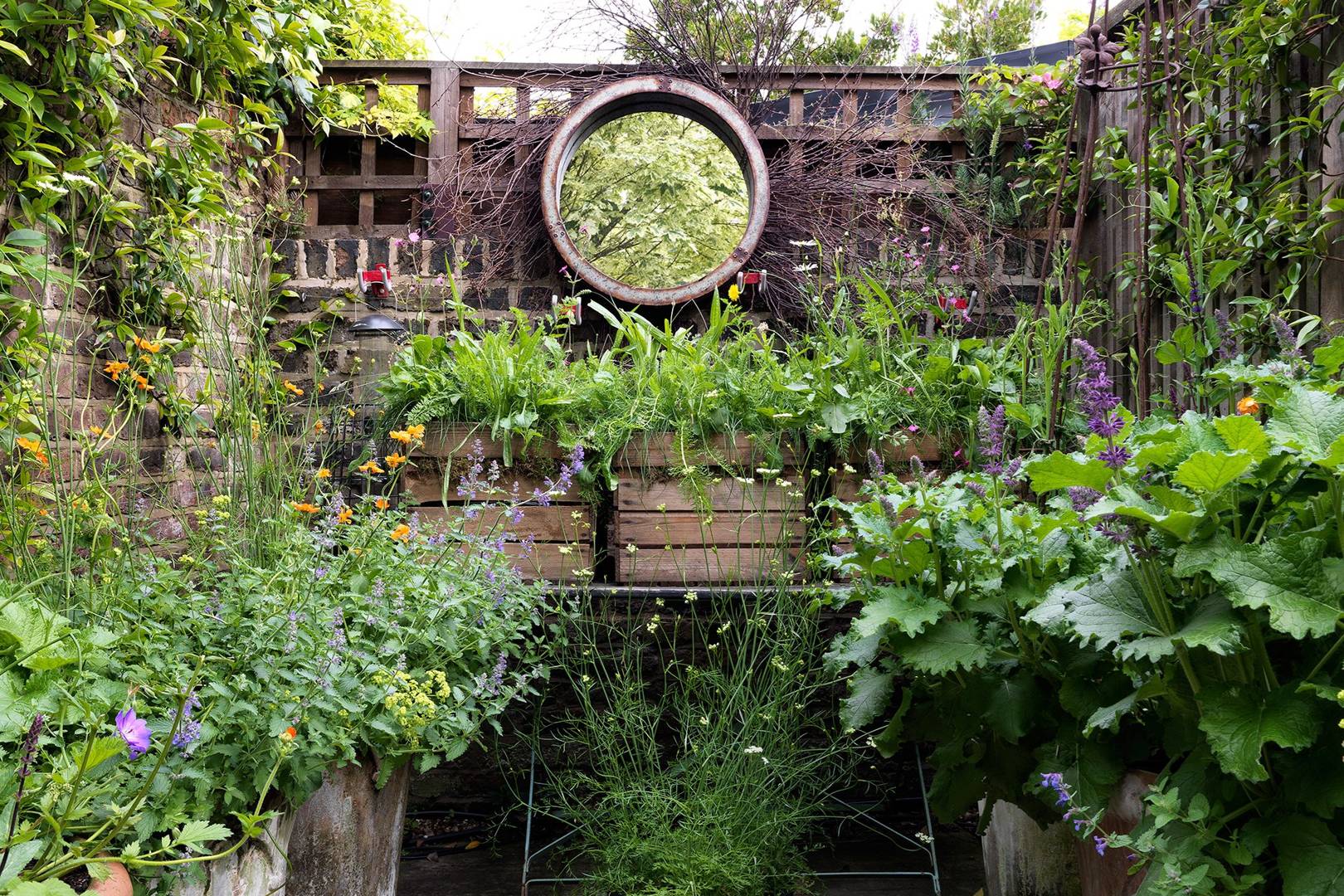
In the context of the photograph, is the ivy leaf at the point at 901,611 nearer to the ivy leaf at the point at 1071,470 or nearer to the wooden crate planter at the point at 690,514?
the ivy leaf at the point at 1071,470

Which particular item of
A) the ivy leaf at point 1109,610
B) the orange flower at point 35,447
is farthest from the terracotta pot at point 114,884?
the ivy leaf at point 1109,610

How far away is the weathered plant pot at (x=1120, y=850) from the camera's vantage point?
137cm

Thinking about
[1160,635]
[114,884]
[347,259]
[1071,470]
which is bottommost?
[114,884]

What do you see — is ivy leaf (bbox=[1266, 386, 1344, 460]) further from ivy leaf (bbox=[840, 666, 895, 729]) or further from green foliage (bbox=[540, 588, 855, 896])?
green foliage (bbox=[540, 588, 855, 896])

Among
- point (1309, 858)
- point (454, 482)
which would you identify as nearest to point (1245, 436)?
point (1309, 858)

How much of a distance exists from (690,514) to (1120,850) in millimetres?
1286

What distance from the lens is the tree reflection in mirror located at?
4.05 meters

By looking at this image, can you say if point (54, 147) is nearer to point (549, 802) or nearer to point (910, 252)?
point (549, 802)

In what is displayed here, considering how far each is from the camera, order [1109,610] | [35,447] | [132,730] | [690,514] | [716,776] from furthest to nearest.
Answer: [690,514] < [716,776] < [35,447] < [1109,610] < [132,730]

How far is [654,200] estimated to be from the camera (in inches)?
163

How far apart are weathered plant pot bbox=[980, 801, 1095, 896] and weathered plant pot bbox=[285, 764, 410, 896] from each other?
1.11m

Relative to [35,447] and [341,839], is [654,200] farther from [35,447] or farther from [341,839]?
[341,839]

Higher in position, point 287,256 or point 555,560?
point 287,256

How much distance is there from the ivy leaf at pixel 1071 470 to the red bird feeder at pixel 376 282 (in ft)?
10.9
